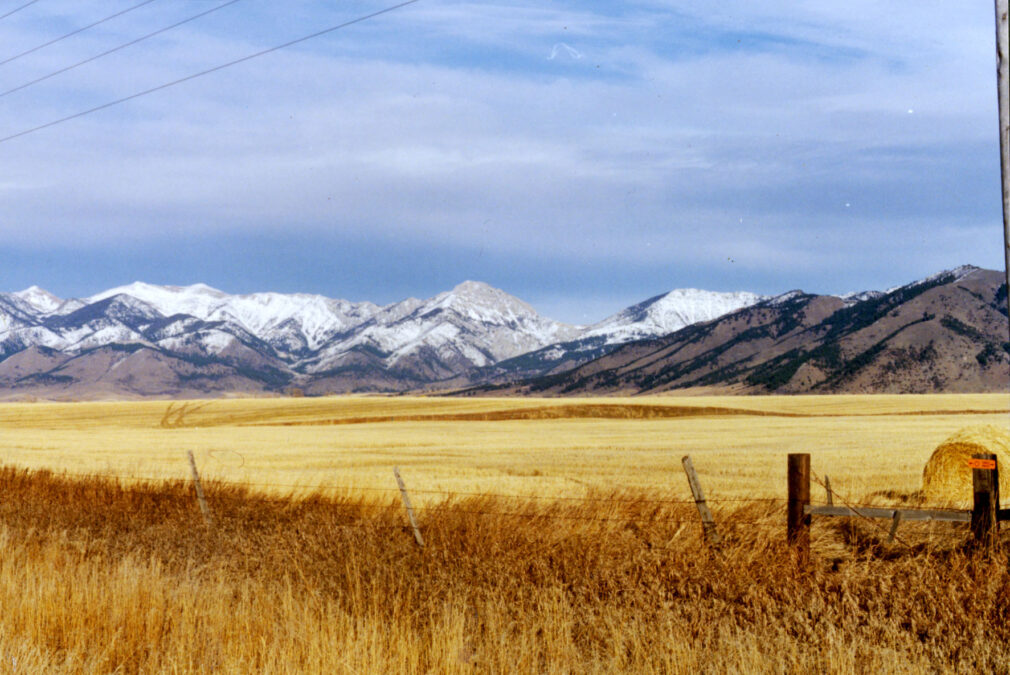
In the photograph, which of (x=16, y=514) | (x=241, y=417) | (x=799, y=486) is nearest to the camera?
(x=799, y=486)

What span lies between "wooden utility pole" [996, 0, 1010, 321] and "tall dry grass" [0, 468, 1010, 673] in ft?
11.3

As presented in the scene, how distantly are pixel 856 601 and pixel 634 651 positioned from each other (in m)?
2.21

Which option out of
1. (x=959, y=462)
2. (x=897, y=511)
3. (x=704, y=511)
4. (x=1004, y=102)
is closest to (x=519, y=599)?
(x=704, y=511)

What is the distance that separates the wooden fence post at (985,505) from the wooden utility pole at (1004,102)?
208 cm

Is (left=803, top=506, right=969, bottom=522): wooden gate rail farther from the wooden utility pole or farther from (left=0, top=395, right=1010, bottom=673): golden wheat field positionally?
the wooden utility pole

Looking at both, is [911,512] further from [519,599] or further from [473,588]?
[473,588]

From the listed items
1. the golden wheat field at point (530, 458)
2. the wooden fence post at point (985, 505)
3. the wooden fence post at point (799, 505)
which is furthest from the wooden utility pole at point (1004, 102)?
the golden wheat field at point (530, 458)

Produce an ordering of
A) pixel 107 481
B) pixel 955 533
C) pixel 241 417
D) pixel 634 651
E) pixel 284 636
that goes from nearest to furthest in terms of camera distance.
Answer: pixel 634 651, pixel 284 636, pixel 955 533, pixel 107 481, pixel 241 417

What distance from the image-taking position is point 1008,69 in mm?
9477

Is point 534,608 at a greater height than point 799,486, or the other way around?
point 799,486

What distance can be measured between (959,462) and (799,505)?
17.3m

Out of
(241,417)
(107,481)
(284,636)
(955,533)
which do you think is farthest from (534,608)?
(241,417)

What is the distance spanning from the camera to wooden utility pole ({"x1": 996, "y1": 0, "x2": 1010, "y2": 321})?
Answer: 368 inches

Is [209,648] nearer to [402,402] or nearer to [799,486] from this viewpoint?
[799,486]
